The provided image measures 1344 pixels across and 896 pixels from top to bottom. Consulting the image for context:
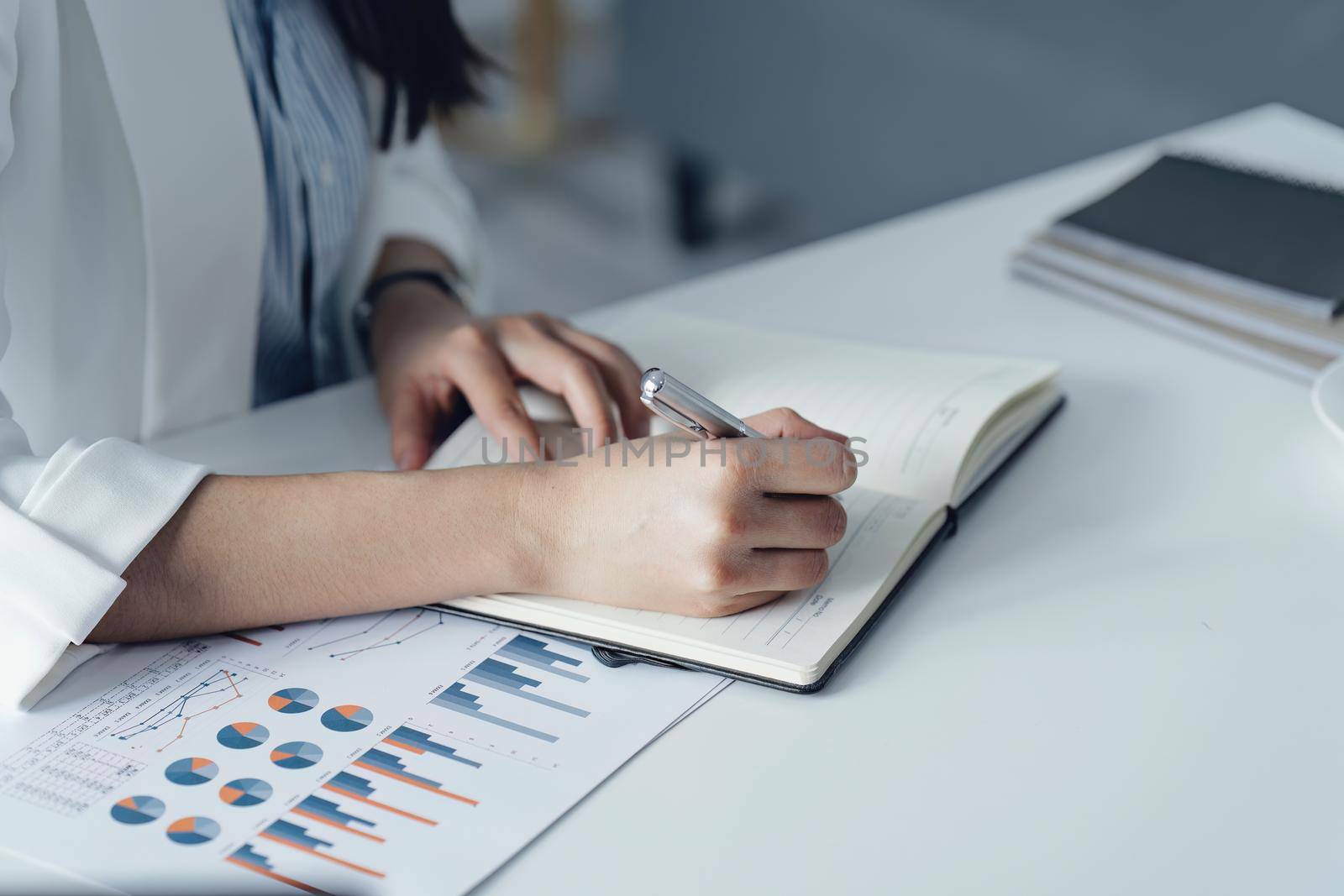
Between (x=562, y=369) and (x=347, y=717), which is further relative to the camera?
(x=562, y=369)

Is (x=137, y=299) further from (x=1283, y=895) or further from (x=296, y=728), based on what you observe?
(x=1283, y=895)

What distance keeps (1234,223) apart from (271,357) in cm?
84

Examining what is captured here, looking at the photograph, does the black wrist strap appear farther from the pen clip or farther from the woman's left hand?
the pen clip

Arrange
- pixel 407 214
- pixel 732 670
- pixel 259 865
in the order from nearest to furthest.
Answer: pixel 259 865 < pixel 732 670 < pixel 407 214

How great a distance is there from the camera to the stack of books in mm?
941

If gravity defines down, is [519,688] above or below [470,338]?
below

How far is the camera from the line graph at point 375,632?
2.18 feet

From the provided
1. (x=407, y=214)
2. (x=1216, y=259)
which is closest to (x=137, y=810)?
(x=407, y=214)

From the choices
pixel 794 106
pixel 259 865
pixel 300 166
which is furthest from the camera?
pixel 794 106

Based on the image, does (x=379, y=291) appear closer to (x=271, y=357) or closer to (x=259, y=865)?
(x=271, y=357)

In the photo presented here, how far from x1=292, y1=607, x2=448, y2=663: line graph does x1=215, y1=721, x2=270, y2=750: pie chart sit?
62 millimetres

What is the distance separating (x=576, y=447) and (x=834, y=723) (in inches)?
10.9

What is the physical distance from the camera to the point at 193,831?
54cm

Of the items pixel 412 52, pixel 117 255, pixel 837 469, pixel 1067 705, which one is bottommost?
pixel 1067 705
